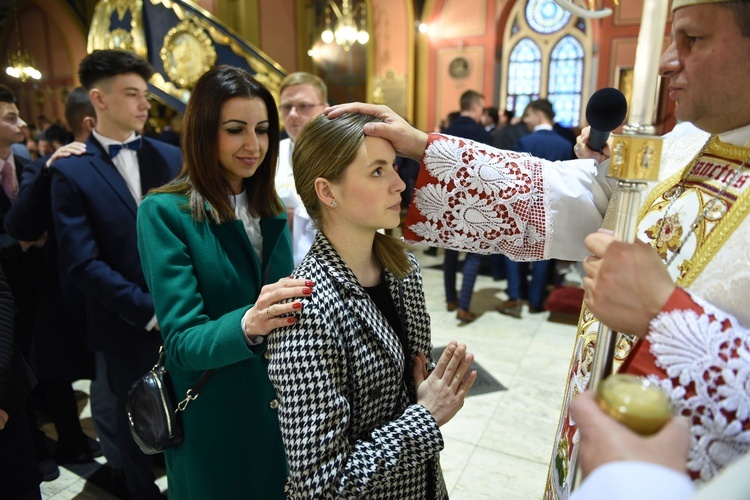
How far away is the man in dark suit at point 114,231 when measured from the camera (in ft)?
7.09

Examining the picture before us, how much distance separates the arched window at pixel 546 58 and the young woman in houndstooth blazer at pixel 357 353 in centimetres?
1217

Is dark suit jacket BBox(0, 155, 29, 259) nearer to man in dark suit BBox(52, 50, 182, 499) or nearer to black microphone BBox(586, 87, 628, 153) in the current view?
man in dark suit BBox(52, 50, 182, 499)

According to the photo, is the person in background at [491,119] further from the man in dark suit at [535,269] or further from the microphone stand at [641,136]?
the microphone stand at [641,136]

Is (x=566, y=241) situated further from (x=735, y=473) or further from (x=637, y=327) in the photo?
(x=735, y=473)

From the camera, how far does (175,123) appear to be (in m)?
10.0

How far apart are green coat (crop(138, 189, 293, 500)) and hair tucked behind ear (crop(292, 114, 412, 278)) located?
40cm

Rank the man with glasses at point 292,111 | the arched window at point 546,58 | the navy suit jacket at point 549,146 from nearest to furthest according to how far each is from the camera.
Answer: the man with glasses at point 292,111, the navy suit jacket at point 549,146, the arched window at point 546,58

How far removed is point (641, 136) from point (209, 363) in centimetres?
117

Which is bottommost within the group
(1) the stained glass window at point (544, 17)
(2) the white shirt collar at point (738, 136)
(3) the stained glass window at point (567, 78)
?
(2) the white shirt collar at point (738, 136)

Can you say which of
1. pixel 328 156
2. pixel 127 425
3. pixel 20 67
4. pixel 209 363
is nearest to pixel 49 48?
pixel 20 67

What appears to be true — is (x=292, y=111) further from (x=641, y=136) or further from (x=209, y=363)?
(x=641, y=136)

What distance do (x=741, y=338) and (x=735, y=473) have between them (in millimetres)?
257
